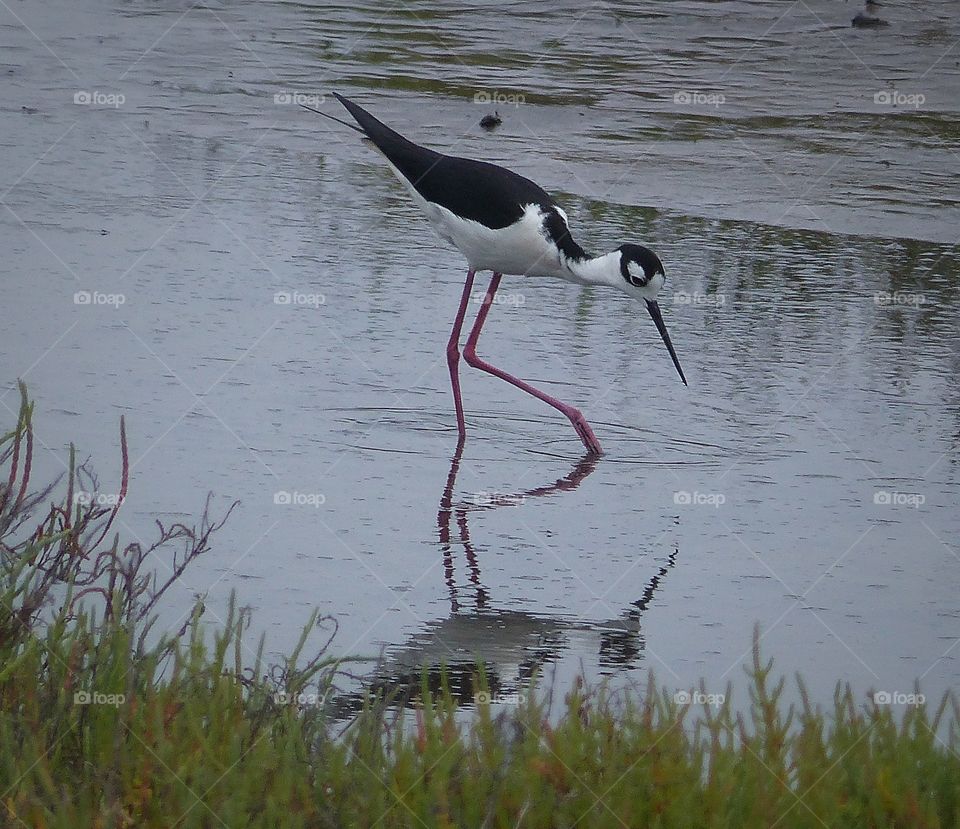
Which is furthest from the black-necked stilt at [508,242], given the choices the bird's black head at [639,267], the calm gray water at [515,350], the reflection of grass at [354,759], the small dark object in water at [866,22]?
the small dark object in water at [866,22]

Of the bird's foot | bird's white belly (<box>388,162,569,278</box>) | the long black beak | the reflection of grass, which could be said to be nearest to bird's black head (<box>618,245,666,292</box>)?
the long black beak

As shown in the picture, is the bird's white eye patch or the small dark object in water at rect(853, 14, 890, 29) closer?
the bird's white eye patch

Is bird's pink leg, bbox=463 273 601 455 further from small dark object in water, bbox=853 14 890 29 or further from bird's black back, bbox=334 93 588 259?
small dark object in water, bbox=853 14 890 29

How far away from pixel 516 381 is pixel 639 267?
743 millimetres

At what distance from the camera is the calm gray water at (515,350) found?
17.1ft

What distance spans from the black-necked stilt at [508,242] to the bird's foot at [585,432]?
0.27m

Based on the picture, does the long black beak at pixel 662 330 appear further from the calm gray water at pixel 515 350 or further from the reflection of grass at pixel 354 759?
the reflection of grass at pixel 354 759

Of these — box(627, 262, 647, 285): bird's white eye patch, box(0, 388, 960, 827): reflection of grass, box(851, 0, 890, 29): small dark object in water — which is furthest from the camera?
box(851, 0, 890, 29): small dark object in water

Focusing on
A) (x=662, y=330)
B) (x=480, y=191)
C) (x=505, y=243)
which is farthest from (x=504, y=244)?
(x=662, y=330)

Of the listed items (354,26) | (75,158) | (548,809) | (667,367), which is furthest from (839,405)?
(354,26)

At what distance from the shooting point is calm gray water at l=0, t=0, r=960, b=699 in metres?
5.23

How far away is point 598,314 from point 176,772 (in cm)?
553

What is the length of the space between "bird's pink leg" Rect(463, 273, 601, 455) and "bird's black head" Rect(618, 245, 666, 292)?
67 centimetres

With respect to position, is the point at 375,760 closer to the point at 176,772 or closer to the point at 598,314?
the point at 176,772
